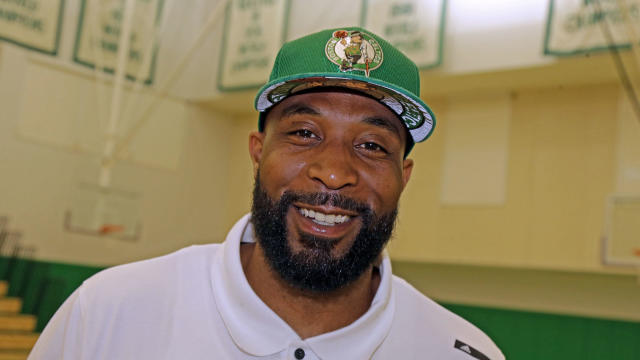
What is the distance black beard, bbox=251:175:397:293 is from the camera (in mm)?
2164

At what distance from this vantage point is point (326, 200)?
2.13 metres

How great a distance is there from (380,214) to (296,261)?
29 centimetres

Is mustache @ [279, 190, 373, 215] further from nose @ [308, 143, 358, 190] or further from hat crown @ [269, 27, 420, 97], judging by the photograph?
hat crown @ [269, 27, 420, 97]

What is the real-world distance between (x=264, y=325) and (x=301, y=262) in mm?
211

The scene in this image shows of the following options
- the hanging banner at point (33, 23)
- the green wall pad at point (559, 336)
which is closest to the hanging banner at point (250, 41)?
the hanging banner at point (33, 23)

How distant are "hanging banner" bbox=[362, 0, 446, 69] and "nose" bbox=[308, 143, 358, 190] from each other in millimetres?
7271

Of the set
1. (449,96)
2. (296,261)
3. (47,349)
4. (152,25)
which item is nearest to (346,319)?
(296,261)

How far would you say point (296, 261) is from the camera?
2.18m

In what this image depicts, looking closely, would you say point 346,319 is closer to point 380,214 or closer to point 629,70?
point 380,214

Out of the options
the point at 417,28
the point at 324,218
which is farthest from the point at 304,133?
the point at 417,28

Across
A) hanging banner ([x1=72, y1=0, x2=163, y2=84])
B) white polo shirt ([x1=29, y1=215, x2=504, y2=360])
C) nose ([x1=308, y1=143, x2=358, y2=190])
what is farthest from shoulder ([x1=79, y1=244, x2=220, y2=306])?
hanging banner ([x1=72, y1=0, x2=163, y2=84])

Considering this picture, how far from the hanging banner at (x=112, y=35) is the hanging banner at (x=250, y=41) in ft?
3.57

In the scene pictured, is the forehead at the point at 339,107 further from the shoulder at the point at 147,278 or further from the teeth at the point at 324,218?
the shoulder at the point at 147,278

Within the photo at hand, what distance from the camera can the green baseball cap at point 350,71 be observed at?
2162 millimetres
